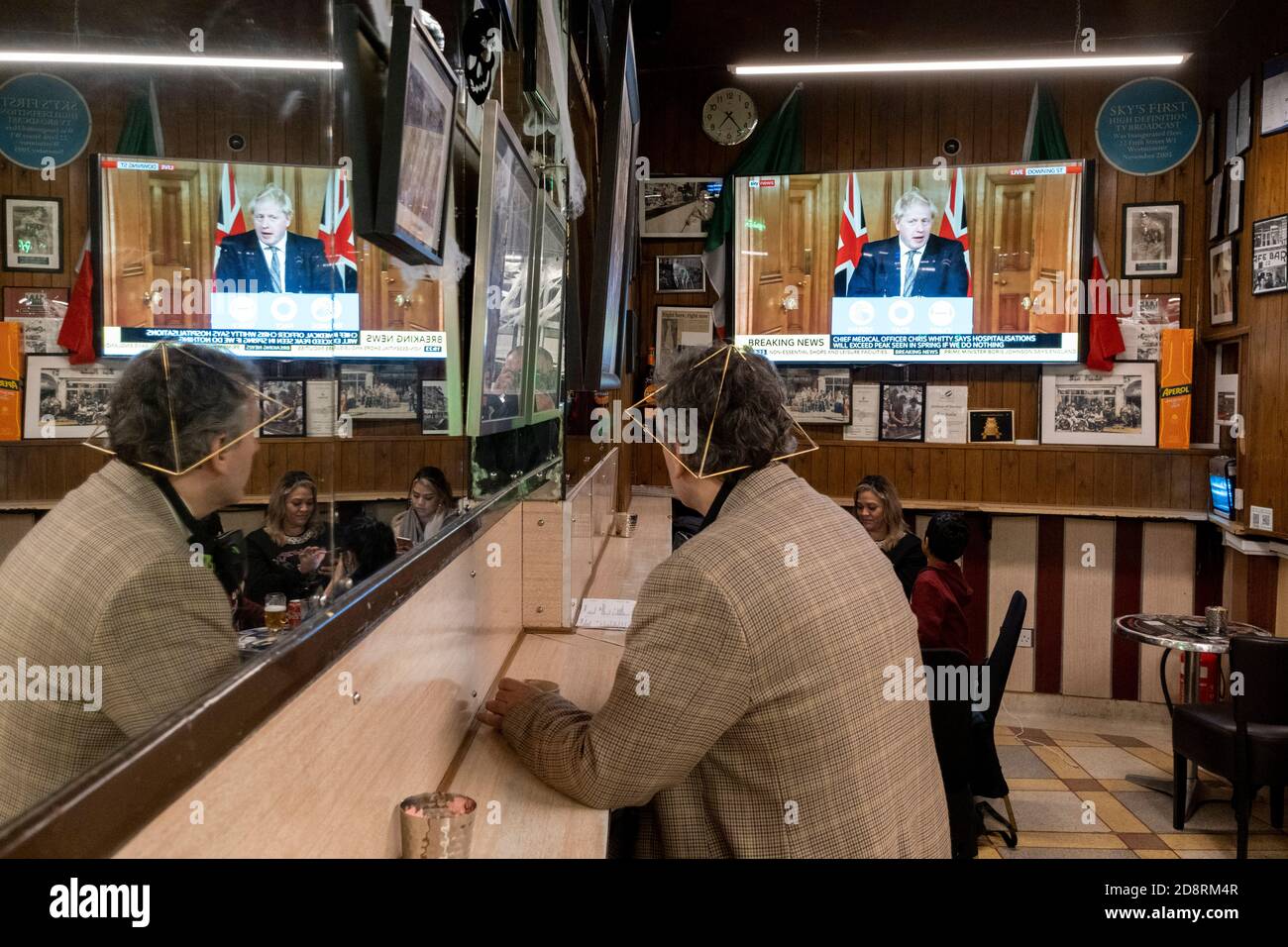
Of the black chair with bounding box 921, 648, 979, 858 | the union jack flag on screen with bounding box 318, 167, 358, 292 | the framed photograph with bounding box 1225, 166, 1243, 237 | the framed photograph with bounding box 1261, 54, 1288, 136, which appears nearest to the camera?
the union jack flag on screen with bounding box 318, 167, 358, 292

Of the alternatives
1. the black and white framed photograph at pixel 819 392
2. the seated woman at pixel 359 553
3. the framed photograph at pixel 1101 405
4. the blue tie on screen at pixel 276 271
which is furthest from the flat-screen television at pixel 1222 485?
the blue tie on screen at pixel 276 271

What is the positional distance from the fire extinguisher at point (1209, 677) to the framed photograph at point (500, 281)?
4.76 meters

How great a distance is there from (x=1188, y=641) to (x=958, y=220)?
3043 millimetres

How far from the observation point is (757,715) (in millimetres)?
1585

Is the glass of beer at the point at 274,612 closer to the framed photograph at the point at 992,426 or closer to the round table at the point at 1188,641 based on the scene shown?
the round table at the point at 1188,641

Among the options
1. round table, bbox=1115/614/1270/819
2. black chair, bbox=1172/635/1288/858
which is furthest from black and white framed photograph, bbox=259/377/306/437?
round table, bbox=1115/614/1270/819

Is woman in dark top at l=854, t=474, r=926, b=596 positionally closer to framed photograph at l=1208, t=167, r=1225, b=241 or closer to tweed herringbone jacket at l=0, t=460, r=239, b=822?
framed photograph at l=1208, t=167, r=1225, b=241

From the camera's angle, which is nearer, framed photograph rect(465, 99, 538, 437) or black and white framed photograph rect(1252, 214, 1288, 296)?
framed photograph rect(465, 99, 538, 437)

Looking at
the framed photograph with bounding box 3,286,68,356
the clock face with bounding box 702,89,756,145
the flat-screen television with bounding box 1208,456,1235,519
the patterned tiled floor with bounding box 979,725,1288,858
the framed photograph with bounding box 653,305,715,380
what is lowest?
the patterned tiled floor with bounding box 979,725,1288,858

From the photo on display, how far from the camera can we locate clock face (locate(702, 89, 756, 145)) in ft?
22.0

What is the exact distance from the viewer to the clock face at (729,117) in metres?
6.71
